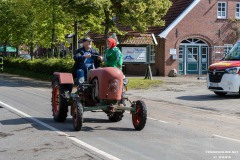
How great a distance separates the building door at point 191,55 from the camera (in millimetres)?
34812

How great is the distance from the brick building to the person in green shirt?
871 inches

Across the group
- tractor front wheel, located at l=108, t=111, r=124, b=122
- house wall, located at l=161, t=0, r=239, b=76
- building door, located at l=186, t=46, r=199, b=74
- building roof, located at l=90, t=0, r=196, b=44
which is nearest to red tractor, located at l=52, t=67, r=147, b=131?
tractor front wheel, located at l=108, t=111, r=124, b=122

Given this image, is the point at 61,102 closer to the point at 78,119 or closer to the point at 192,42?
the point at 78,119

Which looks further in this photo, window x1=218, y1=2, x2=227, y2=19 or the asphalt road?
window x1=218, y1=2, x2=227, y2=19

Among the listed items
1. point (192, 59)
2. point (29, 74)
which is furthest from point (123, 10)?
point (29, 74)

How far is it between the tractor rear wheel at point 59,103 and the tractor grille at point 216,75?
8540 mm

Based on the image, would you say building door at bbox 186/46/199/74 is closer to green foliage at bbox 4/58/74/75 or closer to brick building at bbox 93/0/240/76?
brick building at bbox 93/0/240/76

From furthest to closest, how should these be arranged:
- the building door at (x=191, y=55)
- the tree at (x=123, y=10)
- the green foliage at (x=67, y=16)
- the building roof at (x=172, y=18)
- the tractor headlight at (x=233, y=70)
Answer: the building door at (x=191, y=55) → the building roof at (x=172, y=18) → the green foliage at (x=67, y=16) → the tree at (x=123, y=10) → the tractor headlight at (x=233, y=70)

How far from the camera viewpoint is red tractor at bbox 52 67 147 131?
9750 mm

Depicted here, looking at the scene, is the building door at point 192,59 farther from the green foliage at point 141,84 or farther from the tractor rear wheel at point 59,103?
the tractor rear wheel at point 59,103

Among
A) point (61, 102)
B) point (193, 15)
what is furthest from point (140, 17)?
point (61, 102)

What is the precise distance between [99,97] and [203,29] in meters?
26.4

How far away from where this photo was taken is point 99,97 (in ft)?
32.4

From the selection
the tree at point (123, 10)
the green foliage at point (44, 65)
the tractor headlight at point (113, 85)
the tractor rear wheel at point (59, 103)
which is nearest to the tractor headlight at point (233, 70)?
the tree at point (123, 10)
